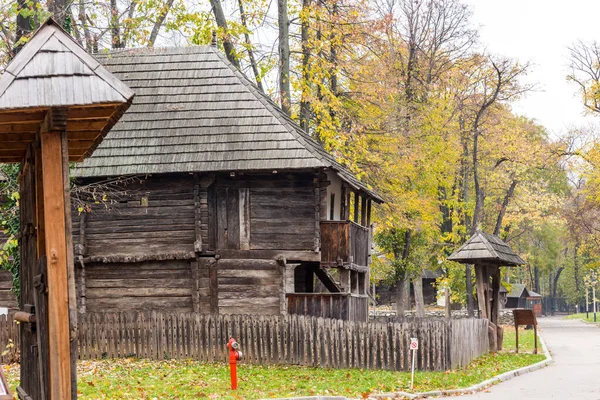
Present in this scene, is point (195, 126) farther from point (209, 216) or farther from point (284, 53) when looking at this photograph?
point (284, 53)

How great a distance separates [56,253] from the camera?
8.38 m

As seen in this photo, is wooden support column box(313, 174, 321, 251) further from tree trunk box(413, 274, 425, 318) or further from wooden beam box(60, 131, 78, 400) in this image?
tree trunk box(413, 274, 425, 318)

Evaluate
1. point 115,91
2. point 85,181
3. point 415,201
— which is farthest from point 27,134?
point 415,201

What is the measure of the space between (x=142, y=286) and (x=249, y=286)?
3.05 m

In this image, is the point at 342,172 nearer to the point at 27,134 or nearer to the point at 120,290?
the point at 120,290

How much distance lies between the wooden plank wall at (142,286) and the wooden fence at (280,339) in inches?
67.2

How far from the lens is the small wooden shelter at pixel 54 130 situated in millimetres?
8242

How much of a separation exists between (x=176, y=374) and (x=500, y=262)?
466 inches

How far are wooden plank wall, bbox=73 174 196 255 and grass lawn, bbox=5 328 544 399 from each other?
145 inches

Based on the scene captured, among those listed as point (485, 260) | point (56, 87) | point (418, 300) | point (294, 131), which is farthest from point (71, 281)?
point (418, 300)

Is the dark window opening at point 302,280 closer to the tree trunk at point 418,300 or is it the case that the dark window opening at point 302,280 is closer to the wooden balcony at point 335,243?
the wooden balcony at point 335,243

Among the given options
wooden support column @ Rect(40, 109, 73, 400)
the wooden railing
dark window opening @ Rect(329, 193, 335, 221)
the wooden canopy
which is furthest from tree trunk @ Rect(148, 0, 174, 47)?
wooden support column @ Rect(40, 109, 73, 400)

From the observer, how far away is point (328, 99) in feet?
107

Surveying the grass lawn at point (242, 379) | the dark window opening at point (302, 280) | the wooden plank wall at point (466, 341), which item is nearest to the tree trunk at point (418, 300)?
the dark window opening at point (302, 280)
